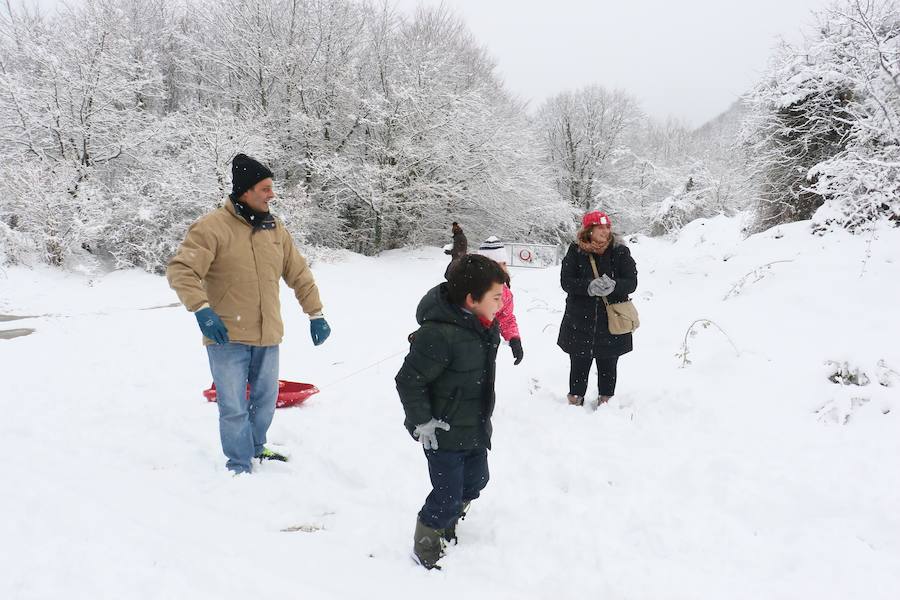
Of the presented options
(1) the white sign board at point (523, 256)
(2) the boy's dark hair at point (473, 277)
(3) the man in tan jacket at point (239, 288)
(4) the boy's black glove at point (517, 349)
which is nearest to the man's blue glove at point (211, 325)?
(3) the man in tan jacket at point (239, 288)

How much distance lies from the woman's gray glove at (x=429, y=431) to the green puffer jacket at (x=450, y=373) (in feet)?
0.09

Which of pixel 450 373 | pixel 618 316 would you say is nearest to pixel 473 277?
pixel 450 373

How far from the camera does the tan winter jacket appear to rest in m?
2.90

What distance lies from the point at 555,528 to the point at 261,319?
7.27ft

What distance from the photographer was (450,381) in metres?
2.44

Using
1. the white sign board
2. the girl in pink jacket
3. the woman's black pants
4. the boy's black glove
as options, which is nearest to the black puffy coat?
the woman's black pants

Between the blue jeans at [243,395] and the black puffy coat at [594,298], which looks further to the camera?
the black puffy coat at [594,298]

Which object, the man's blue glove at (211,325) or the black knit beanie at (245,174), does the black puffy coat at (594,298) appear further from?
the man's blue glove at (211,325)

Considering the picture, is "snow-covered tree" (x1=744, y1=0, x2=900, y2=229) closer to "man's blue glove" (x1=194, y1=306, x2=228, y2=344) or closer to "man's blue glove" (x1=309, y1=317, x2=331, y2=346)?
"man's blue glove" (x1=309, y1=317, x2=331, y2=346)

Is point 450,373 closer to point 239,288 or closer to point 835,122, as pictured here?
point 239,288

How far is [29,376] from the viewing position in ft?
17.1

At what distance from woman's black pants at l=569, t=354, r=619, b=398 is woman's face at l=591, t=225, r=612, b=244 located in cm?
100

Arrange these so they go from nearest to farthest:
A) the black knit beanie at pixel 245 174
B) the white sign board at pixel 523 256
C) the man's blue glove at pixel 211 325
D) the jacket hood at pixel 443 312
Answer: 1. the jacket hood at pixel 443 312
2. the man's blue glove at pixel 211 325
3. the black knit beanie at pixel 245 174
4. the white sign board at pixel 523 256

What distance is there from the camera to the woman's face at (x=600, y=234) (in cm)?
400
